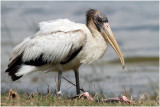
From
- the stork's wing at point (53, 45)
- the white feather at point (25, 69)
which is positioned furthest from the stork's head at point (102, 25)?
the white feather at point (25, 69)

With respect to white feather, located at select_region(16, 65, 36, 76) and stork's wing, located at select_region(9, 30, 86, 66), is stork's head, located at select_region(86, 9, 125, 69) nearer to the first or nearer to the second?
stork's wing, located at select_region(9, 30, 86, 66)

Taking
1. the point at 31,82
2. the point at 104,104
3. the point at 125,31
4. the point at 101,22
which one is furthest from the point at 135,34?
the point at 104,104

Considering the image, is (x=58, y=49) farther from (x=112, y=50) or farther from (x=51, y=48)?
(x=112, y=50)

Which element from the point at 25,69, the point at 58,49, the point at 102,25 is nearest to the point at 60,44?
the point at 58,49

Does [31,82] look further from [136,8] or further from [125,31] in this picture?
[136,8]

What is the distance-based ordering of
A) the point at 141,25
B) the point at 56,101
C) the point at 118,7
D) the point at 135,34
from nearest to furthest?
1. the point at 56,101
2. the point at 135,34
3. the point at 141,25
4. the point at 118,7

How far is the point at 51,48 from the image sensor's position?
284 inches

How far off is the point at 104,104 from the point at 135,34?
15.1m

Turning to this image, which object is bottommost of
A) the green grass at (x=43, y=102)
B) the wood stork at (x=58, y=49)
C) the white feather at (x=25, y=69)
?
the green grass at (x=43, y=102)

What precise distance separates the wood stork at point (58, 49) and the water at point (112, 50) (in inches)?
21.0

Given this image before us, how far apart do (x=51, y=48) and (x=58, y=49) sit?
0.14m

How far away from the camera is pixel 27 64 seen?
737 cm

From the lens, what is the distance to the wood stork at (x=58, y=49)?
7.13 metres

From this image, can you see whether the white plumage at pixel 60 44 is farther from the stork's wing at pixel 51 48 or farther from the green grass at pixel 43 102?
the green grass at pixel 43 102
